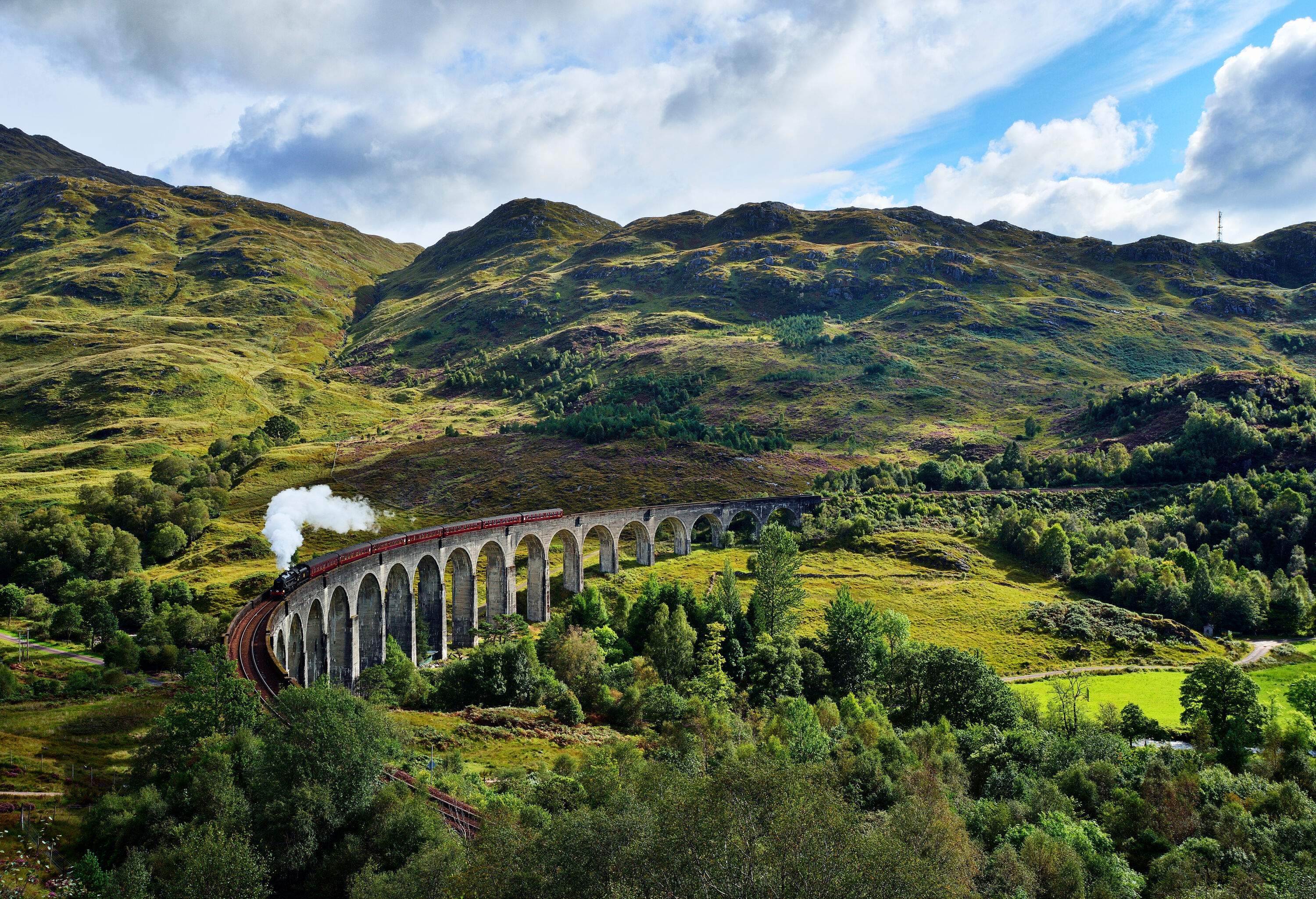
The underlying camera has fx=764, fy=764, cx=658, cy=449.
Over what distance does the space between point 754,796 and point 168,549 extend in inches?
3198

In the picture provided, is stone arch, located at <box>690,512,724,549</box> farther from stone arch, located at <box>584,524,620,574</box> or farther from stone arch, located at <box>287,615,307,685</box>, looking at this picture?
stone arch, located at <box>287,615,307,685</box>

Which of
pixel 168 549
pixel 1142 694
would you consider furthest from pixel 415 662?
pixel 1142 694

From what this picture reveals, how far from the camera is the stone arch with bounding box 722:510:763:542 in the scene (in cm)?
11056

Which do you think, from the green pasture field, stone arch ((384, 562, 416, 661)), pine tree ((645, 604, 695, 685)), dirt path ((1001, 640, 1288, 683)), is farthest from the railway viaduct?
dirt path ((1001, 640, 1288, 683))

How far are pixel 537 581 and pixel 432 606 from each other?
13.7 metres

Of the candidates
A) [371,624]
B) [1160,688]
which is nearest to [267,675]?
[371,624]

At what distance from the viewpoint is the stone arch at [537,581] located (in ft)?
251

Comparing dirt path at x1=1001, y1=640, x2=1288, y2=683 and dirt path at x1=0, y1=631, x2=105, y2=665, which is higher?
dirt path at x1=0, y1=631, x2=105, y2=665

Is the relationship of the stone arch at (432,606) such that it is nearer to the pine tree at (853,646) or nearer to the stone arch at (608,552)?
the stone arch at (608,552)

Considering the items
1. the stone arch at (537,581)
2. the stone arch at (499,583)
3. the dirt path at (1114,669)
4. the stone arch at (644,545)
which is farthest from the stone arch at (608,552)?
the dirt path at (1114,669)

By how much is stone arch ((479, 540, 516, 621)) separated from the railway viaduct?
0.09 meters

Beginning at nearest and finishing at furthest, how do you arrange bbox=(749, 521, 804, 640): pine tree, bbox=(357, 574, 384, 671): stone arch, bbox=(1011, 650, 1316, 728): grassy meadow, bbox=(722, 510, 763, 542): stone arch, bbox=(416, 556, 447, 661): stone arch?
bbox=(357, 574, 384, 671): stone arch, bbox=(1011, 650, 1316, 728): grassy meadow, bbox=(416, 556, 447, 661): stone arch, bbox=(749, 521, 804, 640): pine tree, bbox=(722, 510, 763, 542): stone arch

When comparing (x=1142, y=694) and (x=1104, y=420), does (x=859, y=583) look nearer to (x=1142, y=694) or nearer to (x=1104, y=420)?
(x=1142, y=694)

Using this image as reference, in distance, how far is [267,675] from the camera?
125ft
